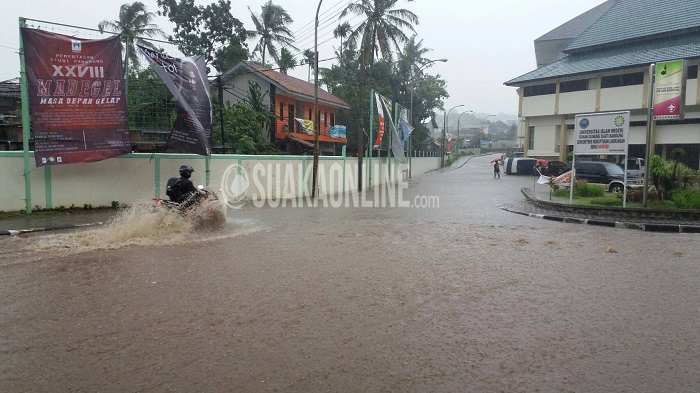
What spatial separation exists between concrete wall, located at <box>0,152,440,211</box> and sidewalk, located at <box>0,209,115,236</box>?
33cm

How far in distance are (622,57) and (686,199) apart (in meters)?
25.2

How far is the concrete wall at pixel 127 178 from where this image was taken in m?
11.9

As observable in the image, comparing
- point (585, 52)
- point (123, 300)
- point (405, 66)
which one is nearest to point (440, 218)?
point (123, 300)

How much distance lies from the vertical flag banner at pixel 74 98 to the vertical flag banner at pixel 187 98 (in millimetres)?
1113

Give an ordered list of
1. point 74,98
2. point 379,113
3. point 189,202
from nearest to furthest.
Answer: point 189,202
point 74,98
point 379,113

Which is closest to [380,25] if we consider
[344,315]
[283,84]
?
[283,84]

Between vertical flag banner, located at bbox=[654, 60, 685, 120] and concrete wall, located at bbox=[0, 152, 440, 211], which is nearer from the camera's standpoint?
concrete wall, located at bbox=[0, 152, 440, 211]

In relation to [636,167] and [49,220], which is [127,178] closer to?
[49,220]

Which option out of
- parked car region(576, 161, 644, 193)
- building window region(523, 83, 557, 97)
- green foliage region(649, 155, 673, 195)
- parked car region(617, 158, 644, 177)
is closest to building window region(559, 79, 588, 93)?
building window region(523, 83, 557, 97)

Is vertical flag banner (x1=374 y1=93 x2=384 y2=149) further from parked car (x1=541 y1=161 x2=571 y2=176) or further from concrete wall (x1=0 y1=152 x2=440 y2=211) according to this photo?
parked car (x1=541 y1=161 x2=571 y2=176)

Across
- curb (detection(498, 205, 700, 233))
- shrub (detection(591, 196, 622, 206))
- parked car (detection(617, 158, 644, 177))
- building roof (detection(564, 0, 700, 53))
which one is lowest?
curb (detection(498, 205, 700, 233))

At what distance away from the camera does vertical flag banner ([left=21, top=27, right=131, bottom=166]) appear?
1147 cm

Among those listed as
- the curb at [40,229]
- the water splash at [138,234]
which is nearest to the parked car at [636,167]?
the water splash at [138,234]

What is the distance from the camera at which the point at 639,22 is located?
35469 mm
